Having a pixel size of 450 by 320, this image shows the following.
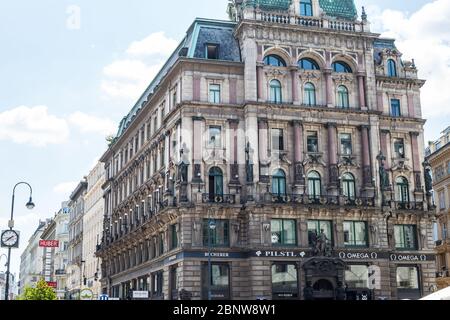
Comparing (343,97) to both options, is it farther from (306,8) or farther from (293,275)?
(293,275)

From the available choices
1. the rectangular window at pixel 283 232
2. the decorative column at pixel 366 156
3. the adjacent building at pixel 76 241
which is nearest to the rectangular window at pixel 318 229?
the rectangular window at pixel 283 232

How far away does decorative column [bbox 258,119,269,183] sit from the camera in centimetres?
5725

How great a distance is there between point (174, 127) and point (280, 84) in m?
10.4

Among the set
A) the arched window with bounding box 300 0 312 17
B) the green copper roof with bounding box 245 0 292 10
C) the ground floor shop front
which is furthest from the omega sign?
the green copper roof with bounding box 245 0 292 10

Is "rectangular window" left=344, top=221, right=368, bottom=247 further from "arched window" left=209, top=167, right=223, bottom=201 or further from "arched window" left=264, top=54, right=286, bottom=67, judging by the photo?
"arched window" left=264, top=54, right=286, bottom=67

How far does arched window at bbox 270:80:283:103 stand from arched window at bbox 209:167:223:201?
826 cm

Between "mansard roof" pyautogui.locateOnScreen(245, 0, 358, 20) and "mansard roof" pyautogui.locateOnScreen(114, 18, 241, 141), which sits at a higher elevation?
"mansard roof" pyautogui.locateOnScreen(245, 0, 358, 20)

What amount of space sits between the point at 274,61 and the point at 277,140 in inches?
296

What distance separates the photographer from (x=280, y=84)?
198ft
